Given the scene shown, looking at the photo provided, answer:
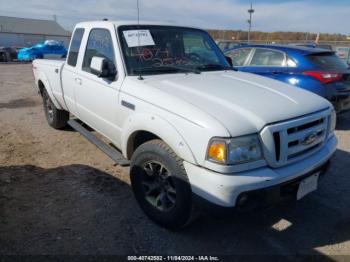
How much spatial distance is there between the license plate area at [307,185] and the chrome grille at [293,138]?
0.22 m

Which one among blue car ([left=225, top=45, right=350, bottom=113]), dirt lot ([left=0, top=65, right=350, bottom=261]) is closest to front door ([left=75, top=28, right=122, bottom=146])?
dirt lot ([left=0, top=65, right=350, bottom=261])

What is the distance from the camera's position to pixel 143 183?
3113 mm

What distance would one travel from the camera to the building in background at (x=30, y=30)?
4159 cm

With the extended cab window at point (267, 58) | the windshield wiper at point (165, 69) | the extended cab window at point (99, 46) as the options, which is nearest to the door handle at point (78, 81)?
the extended cab window at point (99, 46)

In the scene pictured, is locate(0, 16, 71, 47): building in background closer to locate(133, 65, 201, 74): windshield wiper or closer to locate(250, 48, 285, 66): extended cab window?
locate(250, 48, 285, 66): extended cab window

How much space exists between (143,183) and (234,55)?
5460 millimetres

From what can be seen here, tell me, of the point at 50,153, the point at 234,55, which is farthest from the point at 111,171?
Result: the point at 234,55

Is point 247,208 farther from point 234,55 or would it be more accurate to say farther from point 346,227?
point 234,55

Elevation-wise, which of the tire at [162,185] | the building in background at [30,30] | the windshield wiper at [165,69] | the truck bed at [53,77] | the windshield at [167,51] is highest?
the building in background at [30,30]

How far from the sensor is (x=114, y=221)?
3.15 metres

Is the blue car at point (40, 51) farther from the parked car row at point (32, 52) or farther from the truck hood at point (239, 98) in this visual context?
the truck hood at point (239, 98)

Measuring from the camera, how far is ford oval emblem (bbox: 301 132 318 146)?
8.82 ft

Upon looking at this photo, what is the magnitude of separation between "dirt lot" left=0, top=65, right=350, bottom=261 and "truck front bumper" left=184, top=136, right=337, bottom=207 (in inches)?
26.7

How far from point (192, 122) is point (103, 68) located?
54.6 inches
